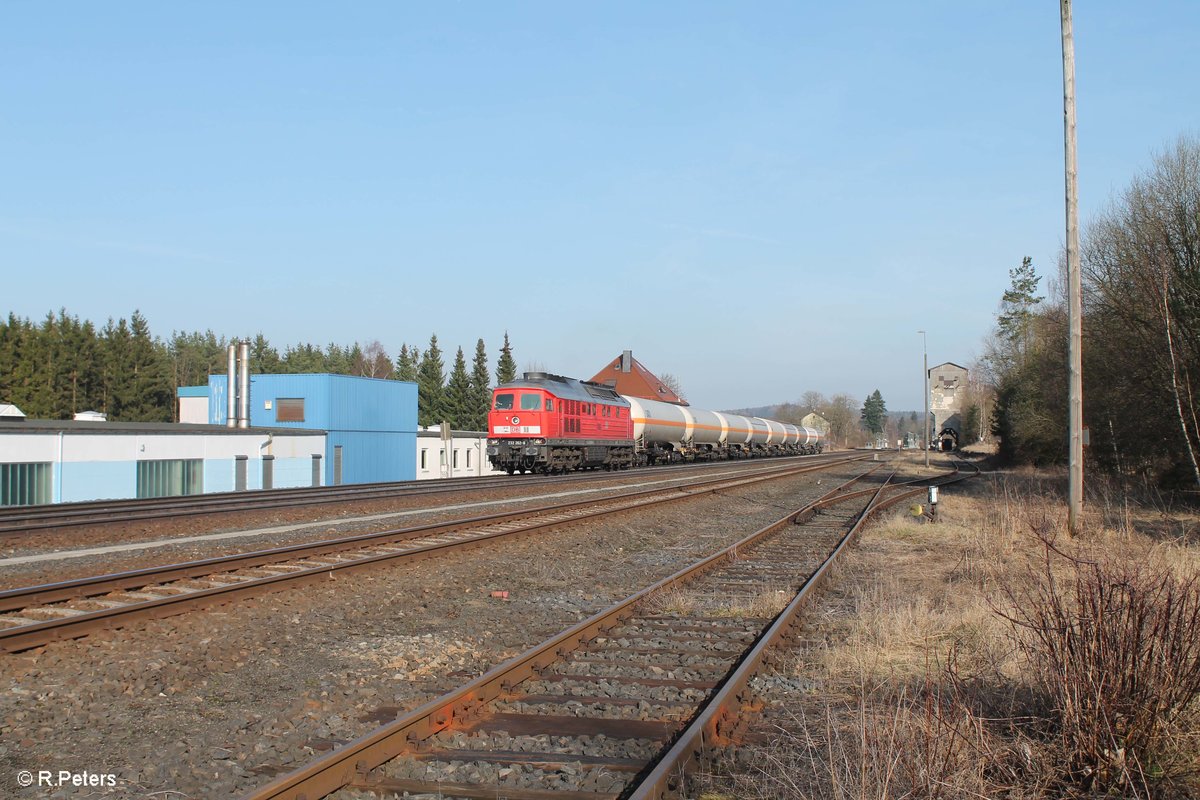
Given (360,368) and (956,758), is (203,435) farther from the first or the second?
(360,368)

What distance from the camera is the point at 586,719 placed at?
17.3 feet

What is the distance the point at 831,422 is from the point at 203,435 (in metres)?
130

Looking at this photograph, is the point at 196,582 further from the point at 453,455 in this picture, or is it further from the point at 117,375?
the point at 117,375

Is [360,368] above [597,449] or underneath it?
above

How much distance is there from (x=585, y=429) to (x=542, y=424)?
4.10 meters

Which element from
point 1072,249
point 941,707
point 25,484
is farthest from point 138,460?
point 941,707

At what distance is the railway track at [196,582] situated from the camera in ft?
23.9

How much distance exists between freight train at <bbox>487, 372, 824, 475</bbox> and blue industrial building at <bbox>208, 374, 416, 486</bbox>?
13.5 meters

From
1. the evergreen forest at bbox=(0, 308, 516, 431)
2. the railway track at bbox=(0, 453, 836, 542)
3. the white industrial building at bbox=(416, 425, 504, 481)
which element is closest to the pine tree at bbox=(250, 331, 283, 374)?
the evergreen forest at bbox=(0, 308, 516, 431)

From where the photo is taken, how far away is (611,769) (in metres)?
4.44

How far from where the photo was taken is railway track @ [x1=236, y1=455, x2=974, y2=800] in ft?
13.6

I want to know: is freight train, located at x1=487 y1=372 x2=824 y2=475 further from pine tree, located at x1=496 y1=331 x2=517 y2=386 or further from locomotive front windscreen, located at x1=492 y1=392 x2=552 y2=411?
pine tree, located at x1=496 y1=331 x2=517 y2=386

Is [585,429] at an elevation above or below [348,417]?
below

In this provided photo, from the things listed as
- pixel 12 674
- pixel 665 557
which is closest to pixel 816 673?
pixel 12 674
